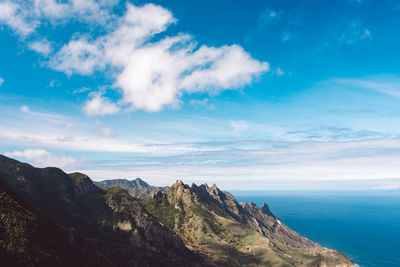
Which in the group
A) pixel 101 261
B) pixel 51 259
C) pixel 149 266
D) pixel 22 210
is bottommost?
pixel 149 266

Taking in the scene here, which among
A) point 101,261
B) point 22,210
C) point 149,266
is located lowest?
point 149,266

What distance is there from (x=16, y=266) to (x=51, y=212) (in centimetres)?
11531

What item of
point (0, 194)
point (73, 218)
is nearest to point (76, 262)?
point (0, 194)

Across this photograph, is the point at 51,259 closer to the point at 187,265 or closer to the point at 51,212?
the point at 51,212

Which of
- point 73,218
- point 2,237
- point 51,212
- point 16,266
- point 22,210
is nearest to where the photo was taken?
point 16,266

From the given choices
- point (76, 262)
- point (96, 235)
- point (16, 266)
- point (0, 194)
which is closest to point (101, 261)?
point (76, 262)

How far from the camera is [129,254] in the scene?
472 feet

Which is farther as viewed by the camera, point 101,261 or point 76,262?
point 101,261

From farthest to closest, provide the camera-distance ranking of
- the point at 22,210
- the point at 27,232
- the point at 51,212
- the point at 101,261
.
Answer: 1. the point at 51,212
2. the point at 101,261
3. the point at 22,210
4. the point at 27,232

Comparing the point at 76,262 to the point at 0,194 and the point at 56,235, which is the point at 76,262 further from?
the point at 0,194

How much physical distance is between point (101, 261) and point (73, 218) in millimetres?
95169

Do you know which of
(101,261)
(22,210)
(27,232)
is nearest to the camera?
(27,232)

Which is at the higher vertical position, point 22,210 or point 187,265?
point 22,210

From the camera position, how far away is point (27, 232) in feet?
306
